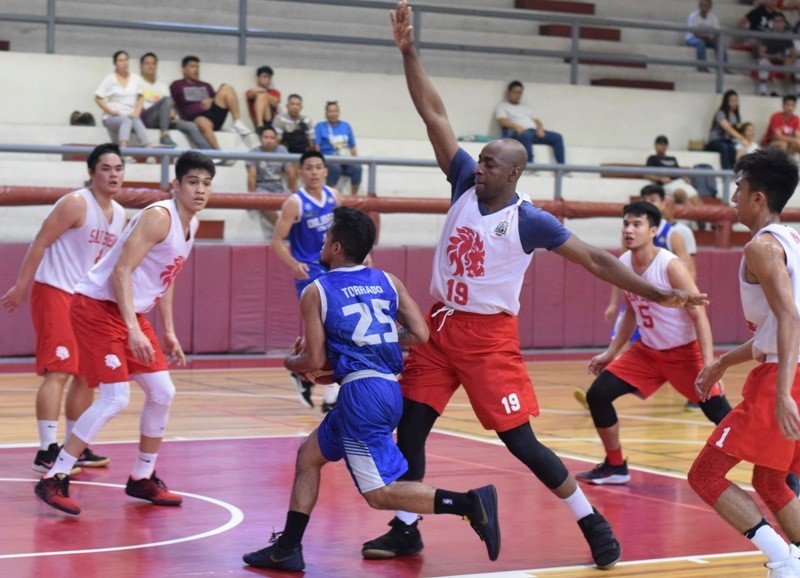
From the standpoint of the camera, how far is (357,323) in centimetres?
581

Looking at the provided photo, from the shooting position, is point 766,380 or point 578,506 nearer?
point 766,380

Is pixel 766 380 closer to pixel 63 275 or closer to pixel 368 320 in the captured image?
pixel 368 320

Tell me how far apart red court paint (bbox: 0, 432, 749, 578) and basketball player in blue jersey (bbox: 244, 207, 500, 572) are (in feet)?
1.17

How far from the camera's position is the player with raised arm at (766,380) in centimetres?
516

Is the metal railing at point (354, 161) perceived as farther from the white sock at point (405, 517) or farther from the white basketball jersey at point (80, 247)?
the white sock at point (405, 517)

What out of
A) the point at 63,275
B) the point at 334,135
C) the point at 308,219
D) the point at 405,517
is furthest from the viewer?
the point at 334,135

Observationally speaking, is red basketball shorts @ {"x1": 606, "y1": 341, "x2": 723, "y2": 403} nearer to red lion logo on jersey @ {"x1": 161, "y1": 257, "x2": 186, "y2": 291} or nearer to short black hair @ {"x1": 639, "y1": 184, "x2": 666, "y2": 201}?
short black hair @ {"x1": 639, "y1": 184, "x2": 666, "y2": 201}

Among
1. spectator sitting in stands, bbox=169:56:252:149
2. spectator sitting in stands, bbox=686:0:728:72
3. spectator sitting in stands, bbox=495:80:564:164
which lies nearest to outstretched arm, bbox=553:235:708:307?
spectator sitting in stands, bbox=169:56:252:149

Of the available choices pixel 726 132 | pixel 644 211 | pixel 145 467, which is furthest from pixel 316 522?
pixel 726 132

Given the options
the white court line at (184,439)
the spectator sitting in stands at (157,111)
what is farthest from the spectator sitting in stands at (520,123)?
the white court line at (184,439)

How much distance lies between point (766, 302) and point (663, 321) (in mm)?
2935

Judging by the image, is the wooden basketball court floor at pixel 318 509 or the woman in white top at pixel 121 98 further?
the woman in white top at pixel 121 98

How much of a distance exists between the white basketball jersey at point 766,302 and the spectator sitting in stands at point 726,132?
48.9 ft

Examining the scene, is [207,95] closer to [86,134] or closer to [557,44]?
[86,134]
